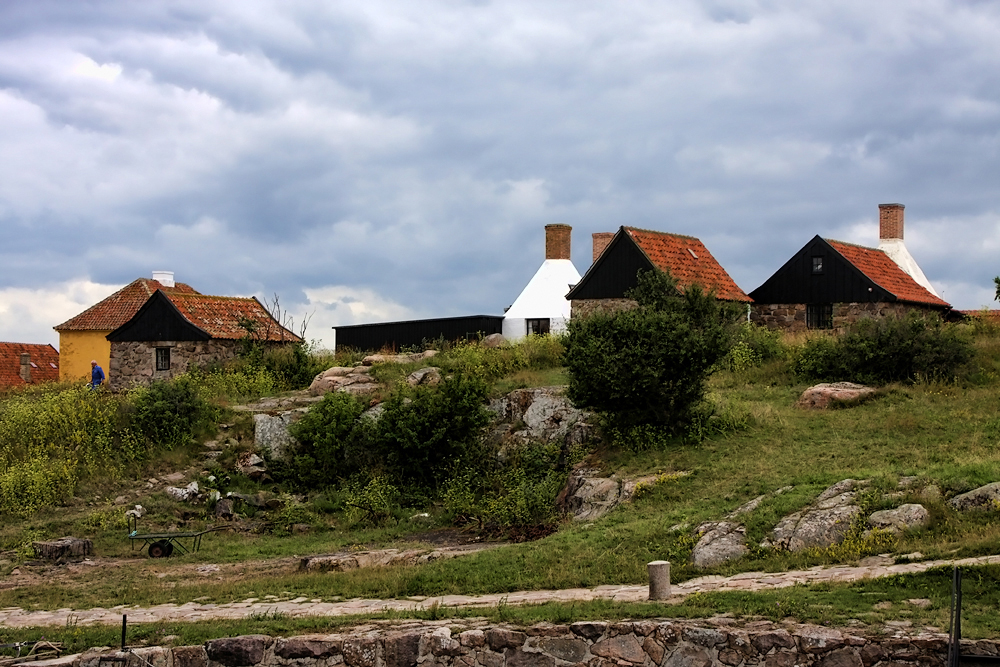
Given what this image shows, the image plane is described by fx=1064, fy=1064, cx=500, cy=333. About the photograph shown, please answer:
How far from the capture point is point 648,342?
21.6m

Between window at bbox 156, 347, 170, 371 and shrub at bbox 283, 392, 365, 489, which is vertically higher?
window at bbox 156, 347, 170, 371

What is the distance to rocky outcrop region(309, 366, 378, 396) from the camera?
2766 cm

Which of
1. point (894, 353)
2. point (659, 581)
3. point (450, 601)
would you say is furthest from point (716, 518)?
point (894, 353)

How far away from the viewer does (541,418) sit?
79.8 feet

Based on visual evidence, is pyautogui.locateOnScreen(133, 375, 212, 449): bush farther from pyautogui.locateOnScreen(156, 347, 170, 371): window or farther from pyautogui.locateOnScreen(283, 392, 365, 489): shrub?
pyautogui.locateOnScreen(156, 347, 170, 371): window

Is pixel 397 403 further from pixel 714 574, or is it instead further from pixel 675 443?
pixel 714 574

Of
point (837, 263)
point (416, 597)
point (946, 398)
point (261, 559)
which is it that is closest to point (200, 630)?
point (416, 597)

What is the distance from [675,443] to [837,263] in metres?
18.2

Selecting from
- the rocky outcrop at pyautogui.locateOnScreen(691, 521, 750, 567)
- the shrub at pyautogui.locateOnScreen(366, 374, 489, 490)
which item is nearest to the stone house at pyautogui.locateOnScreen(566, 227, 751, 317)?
the shrub at pyautogui.locateOnScreen(366, 374, 489, 490)

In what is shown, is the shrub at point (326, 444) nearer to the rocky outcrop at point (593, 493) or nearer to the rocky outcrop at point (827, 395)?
the rocky outcrop at point (593, 493)

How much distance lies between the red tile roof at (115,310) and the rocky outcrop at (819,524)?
3101 cm

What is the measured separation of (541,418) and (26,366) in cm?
3826

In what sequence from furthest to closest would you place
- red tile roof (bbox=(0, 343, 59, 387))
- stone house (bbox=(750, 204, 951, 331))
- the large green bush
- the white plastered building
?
red tile roof (bbox=(0, 343, 59, 387)) → the white plastered building → stone house (bbox=(750, 204, 951, 331)) → the large green bush

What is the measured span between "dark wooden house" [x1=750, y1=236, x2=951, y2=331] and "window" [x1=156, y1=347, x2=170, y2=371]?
19967mm
